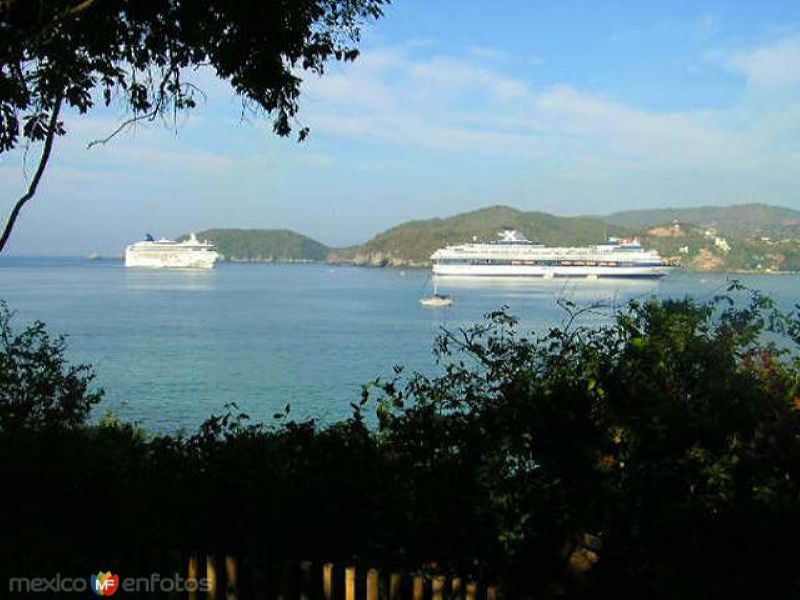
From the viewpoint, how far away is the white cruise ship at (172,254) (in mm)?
112875

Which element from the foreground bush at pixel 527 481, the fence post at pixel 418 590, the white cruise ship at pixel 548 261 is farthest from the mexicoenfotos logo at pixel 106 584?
the white cruise ship at pixel 548 261

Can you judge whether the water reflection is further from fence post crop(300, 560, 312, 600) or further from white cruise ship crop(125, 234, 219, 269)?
fence post crop(300, 560, 312, 600)

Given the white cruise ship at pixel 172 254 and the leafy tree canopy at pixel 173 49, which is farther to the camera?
the white cruise ship at pixel 172 254

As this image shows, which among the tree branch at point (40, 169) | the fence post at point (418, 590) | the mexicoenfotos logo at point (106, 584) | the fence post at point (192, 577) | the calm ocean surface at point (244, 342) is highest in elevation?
the tree branch at point (40, 169)

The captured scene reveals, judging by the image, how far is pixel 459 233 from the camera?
494 ft

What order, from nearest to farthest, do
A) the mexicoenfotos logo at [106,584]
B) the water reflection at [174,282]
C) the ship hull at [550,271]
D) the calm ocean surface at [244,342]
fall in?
the mexicoenfotos logo at [106,584], the calm ocean surface at [244,342], the water reflection at [174,282], the ship hull at [550,271]

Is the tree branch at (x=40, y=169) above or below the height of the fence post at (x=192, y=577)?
above

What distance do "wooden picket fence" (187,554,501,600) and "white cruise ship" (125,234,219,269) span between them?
371ft

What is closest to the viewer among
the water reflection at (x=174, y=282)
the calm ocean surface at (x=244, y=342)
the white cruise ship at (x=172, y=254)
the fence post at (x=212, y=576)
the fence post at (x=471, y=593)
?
the fence post at (x=471, y=593)

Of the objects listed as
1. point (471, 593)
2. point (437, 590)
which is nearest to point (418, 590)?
point (437, 590)

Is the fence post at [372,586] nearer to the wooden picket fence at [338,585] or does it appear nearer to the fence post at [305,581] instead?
the wooden picket fence at [338,585]

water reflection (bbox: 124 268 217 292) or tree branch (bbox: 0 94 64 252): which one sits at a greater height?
tree branch (bbox: 0 94 64 252)

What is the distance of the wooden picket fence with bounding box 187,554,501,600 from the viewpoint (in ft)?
8.34

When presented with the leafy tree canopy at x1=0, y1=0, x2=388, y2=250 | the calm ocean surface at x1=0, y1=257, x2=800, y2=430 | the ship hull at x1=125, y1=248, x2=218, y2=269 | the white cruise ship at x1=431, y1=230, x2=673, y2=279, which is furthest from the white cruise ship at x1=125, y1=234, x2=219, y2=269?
the leafy tree canopy at x1=0, y1=0, x2=388, y2=250
